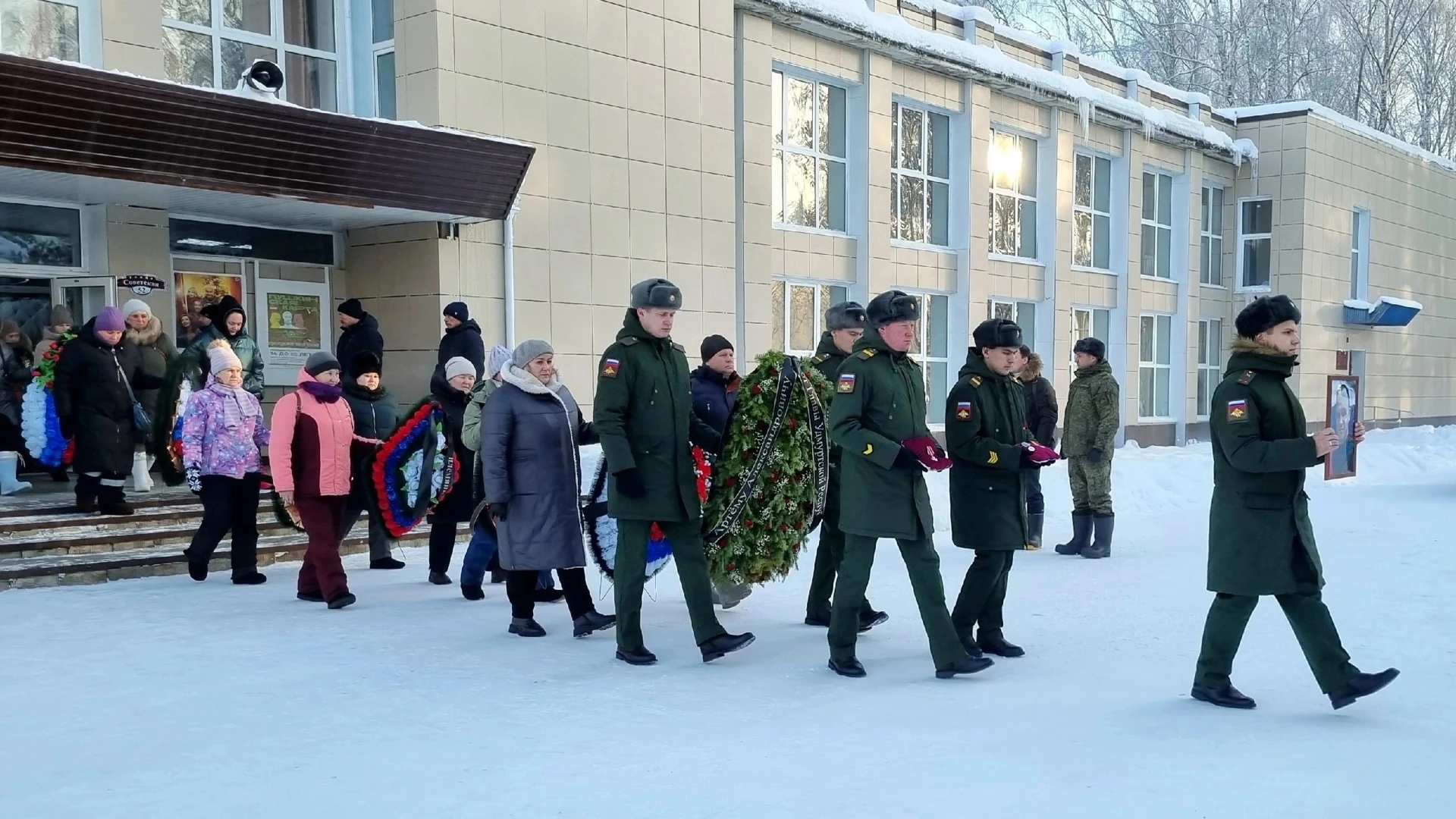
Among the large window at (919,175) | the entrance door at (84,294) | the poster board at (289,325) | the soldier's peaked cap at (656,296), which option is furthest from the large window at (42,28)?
the large window at (919,175)

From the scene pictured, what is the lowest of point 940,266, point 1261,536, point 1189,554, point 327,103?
point 1189,554

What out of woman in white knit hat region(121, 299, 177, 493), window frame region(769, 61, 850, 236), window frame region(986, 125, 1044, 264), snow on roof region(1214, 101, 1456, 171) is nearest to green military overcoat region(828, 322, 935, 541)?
woman in white knit hat region(121, 299, 177, 493)

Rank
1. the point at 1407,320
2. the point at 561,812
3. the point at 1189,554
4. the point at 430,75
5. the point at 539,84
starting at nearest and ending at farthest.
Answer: the point at 561,812 < the point at 1189,554 < the point at 430,75 < the point at 539,84 < the point at 1407,320

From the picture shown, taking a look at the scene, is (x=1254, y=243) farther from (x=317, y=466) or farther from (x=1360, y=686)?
(x=317, y=466)

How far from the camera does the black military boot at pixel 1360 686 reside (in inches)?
200

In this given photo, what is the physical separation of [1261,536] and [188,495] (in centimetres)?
876

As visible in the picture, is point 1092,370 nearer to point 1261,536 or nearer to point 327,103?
point 1261,536

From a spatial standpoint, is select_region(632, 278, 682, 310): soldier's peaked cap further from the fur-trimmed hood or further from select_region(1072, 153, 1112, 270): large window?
select_region(1072, 153, 1112, 270): large window

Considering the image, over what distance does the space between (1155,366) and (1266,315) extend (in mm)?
21569

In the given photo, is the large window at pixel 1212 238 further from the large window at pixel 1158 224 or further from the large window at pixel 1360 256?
the large window at pixel 1360 256

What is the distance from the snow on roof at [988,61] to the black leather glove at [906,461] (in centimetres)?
1154

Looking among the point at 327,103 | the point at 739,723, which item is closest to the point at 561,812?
the point at 739,723

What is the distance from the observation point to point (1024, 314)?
22.1m

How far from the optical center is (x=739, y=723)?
517 cm
